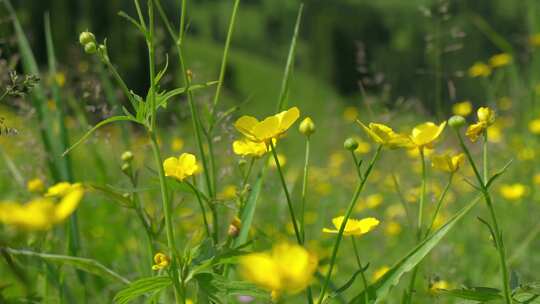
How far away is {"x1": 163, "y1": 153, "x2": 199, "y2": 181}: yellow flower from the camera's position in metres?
0.83

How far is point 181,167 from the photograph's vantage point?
0.84 meters

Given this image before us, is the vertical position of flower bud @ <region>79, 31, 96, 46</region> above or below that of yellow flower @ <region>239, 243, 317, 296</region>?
above

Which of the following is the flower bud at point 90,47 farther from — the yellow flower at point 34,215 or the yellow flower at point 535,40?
the yellow flower at point 535,40

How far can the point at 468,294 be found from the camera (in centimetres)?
70

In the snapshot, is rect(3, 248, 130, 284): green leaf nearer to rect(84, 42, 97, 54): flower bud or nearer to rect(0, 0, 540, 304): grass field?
rect(0, 0, 540, 304): grass field

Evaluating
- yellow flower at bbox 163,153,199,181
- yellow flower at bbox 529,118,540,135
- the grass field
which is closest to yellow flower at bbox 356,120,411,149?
the grass field

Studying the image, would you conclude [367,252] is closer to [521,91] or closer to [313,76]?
[521,91]

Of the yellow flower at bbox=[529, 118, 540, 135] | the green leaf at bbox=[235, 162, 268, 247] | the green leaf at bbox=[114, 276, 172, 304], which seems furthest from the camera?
the yellow flower at bbox=[529, 118, 540, 135]

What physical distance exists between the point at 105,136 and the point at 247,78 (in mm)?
41355

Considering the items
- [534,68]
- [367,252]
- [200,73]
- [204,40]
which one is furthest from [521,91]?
[204,40]

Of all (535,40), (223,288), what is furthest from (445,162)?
(535,40)

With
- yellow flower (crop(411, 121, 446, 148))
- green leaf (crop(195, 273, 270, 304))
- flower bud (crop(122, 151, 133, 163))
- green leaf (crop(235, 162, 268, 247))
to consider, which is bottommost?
green leaf (crop(235, 162, 268, 247))

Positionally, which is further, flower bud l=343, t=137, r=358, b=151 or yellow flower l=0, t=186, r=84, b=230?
flower bud l=343, t=137, r=358, b=151

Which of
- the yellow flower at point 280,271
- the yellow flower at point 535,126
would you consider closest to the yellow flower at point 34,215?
the yellow flower at point 280,271
